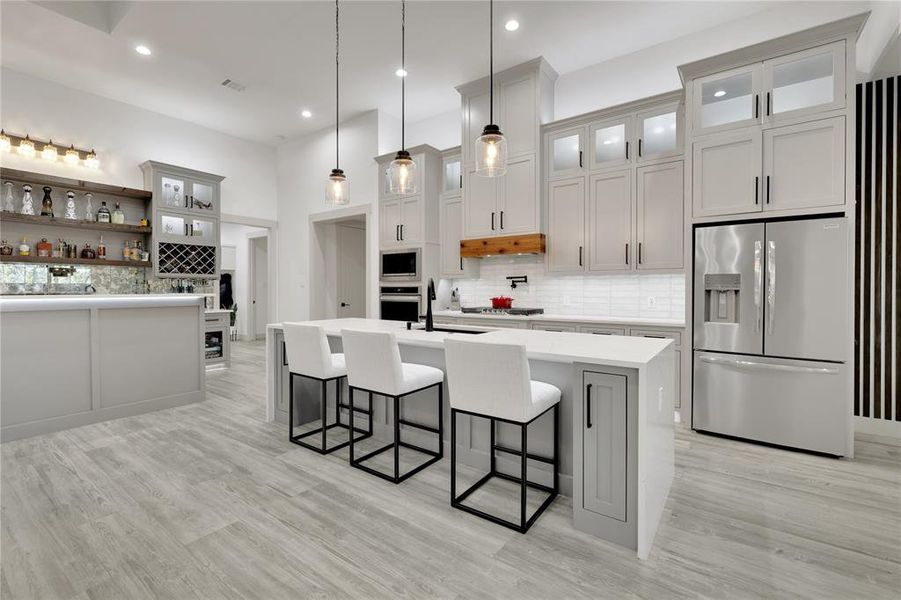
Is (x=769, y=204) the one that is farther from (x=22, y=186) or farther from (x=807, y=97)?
(x=22, y=186)

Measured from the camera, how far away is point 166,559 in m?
1.79

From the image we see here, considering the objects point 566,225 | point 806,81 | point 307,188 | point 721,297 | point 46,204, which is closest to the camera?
point 806,81

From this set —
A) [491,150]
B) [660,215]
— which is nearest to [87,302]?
[491,150]

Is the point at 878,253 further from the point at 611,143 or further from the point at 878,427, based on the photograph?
the point at 611,143

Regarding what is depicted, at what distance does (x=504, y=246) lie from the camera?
4602 mm

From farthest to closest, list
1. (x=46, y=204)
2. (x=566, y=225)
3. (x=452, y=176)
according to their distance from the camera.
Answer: (x=452, y=176), (x=46, y=204), (x=566, y=225)

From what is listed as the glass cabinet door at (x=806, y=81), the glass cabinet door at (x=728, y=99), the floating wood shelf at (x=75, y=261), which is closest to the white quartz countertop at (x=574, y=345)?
the glass cabinet door at (x=728, y=99)

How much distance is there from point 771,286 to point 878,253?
1117mm

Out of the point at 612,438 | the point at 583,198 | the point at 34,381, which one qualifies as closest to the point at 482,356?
the point at 612,438

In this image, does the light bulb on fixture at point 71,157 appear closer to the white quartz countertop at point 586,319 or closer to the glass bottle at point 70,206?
the glass bottle at point 70,206

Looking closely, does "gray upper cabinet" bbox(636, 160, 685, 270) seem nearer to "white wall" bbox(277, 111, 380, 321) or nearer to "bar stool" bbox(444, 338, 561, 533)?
"bar stool" bbox(444, 338, 561, 533)

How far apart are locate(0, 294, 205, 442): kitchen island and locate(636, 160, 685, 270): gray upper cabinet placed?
4.42m

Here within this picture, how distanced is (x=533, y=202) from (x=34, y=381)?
15.2ft

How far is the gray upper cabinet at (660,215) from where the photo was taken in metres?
3.74
